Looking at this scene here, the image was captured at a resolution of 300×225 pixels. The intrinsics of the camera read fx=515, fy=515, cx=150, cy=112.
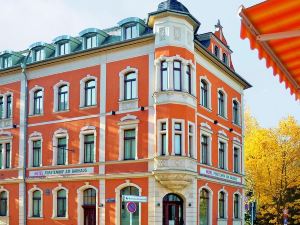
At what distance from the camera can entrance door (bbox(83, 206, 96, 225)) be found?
101 feet

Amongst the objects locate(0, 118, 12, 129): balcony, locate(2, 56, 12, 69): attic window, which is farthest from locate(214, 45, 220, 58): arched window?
locate(0, 118, 12, 129): balcony

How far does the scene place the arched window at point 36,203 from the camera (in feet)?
109

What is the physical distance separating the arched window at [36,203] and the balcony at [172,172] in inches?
365

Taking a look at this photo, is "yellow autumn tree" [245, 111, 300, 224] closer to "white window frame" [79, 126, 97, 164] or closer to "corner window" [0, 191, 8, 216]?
"white window frame" [79, 126, 97, 164]

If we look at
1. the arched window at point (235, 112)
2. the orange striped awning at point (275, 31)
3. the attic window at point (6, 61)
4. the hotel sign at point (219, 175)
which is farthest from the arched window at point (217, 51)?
the orange striped awning at point (275, 31)

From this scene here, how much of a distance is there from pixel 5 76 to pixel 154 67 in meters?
12.6

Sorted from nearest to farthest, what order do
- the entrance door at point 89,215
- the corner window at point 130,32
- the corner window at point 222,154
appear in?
the entrance door at point 89,215, the corner window at point 130,32, the corner window at point 222,154

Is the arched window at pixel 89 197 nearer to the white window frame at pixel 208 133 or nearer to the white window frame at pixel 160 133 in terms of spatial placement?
the white window frame at pixel 160 133

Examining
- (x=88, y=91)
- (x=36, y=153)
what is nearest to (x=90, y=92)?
(x=88, y=91)

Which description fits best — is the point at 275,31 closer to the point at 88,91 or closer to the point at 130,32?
the point at 130,32

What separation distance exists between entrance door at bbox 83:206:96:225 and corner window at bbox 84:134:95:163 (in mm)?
2826

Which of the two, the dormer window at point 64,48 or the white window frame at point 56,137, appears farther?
the dormer window at point 64,48

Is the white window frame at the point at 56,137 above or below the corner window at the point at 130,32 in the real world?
below

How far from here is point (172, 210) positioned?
28.9 metres
